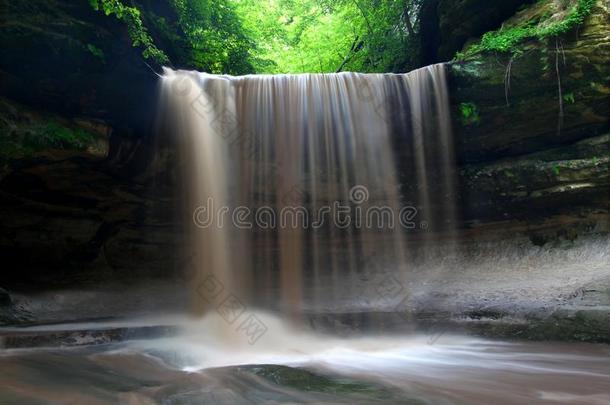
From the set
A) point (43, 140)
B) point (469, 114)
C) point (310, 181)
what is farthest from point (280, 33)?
point (43, 140)

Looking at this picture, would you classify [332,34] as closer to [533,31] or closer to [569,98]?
[533,31]

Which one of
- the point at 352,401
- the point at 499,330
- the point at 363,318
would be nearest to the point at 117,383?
the point at 352,401

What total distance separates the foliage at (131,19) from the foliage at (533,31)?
573 centimetres

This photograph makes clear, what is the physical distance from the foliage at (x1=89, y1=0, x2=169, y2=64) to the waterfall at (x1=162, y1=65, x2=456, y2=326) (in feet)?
2.11

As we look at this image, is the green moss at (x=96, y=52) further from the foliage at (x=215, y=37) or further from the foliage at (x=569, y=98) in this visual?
the foliage at (x=569, y=98)

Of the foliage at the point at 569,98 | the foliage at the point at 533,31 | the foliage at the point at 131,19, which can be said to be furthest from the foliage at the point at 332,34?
the foliage at the point at 131,19

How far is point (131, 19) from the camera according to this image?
6832mm

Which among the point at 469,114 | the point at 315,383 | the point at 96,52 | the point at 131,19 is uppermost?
the point at 131,19

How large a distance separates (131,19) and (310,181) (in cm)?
419

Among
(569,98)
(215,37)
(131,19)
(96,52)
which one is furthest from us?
(215,37)

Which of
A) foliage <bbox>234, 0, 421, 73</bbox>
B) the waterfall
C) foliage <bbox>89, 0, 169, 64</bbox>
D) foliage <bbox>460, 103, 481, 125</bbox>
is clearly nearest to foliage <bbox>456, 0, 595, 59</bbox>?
foliage <bbox>460, 103, 481, 125</bbox>

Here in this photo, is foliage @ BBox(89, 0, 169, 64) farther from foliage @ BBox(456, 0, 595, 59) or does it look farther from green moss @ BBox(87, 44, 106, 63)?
foliage @ BBox(456, 0, 595, 59)

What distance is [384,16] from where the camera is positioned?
1211 centimetres

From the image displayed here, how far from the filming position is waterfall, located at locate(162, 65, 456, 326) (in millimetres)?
8039
